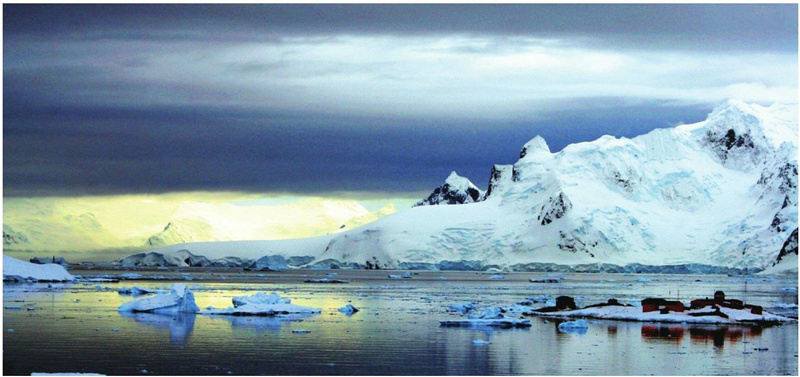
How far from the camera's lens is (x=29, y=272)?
77.4 metres

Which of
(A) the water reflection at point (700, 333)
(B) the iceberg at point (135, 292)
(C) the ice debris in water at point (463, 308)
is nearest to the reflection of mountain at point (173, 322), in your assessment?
(C) the ice debris in water at point (463, 308)

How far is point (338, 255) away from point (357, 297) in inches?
5207

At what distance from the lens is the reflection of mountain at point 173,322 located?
3523cm

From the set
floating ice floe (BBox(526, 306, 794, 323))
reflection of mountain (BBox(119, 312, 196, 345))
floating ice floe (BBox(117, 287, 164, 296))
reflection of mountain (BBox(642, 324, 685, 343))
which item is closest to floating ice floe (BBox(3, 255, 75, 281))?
floating ice floe (BBox(117, 287, 164, 296))

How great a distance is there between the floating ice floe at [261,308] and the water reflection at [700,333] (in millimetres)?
13789

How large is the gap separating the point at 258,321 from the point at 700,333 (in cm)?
1570

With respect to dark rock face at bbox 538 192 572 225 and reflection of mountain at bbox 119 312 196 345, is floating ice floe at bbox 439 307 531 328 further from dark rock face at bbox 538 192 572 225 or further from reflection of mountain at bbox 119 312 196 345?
dark rock face at bbox 538 192 572 225

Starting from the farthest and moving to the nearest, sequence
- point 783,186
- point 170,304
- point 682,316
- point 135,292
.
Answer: point 783,186
point 135,292
point 170,304
point 682,316

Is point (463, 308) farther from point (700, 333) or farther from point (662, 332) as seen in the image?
point (700, 333)

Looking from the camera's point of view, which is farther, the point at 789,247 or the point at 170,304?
the point at 789,247

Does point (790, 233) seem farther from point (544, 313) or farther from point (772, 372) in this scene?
point (772, 372)

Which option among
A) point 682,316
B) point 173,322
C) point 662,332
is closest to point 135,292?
point 173,322

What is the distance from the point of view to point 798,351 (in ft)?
110

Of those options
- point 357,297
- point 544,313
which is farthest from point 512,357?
point 357,297
